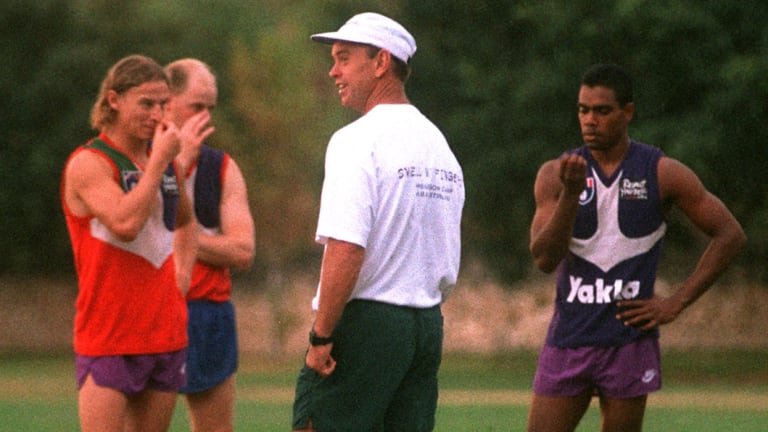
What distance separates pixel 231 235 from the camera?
7.55 metres

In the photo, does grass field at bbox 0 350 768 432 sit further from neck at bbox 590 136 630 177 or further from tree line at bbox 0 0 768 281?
neck at bbox 590 136 630 177

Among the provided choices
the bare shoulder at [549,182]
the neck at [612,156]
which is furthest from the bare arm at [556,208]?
the neck at [612,156]

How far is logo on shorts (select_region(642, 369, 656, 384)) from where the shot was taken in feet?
23.6

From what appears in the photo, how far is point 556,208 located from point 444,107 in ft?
81.1

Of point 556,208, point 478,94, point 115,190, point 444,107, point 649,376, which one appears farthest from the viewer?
point 444,107

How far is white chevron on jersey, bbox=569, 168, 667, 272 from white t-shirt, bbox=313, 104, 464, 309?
1548 mm

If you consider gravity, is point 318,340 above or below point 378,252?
below

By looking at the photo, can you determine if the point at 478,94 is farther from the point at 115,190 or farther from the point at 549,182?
the point at 115,190

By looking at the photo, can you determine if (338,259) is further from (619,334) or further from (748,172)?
(748,172)

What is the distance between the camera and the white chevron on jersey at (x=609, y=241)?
7.21 meters

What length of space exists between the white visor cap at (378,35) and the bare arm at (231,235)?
184 centimetres

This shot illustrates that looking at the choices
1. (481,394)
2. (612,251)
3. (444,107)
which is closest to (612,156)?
(612,251)

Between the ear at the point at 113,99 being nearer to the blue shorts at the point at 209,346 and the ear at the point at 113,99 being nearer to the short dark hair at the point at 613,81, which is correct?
the blue shorts at the point at 209,346

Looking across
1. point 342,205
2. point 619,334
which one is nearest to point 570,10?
point 619,334
